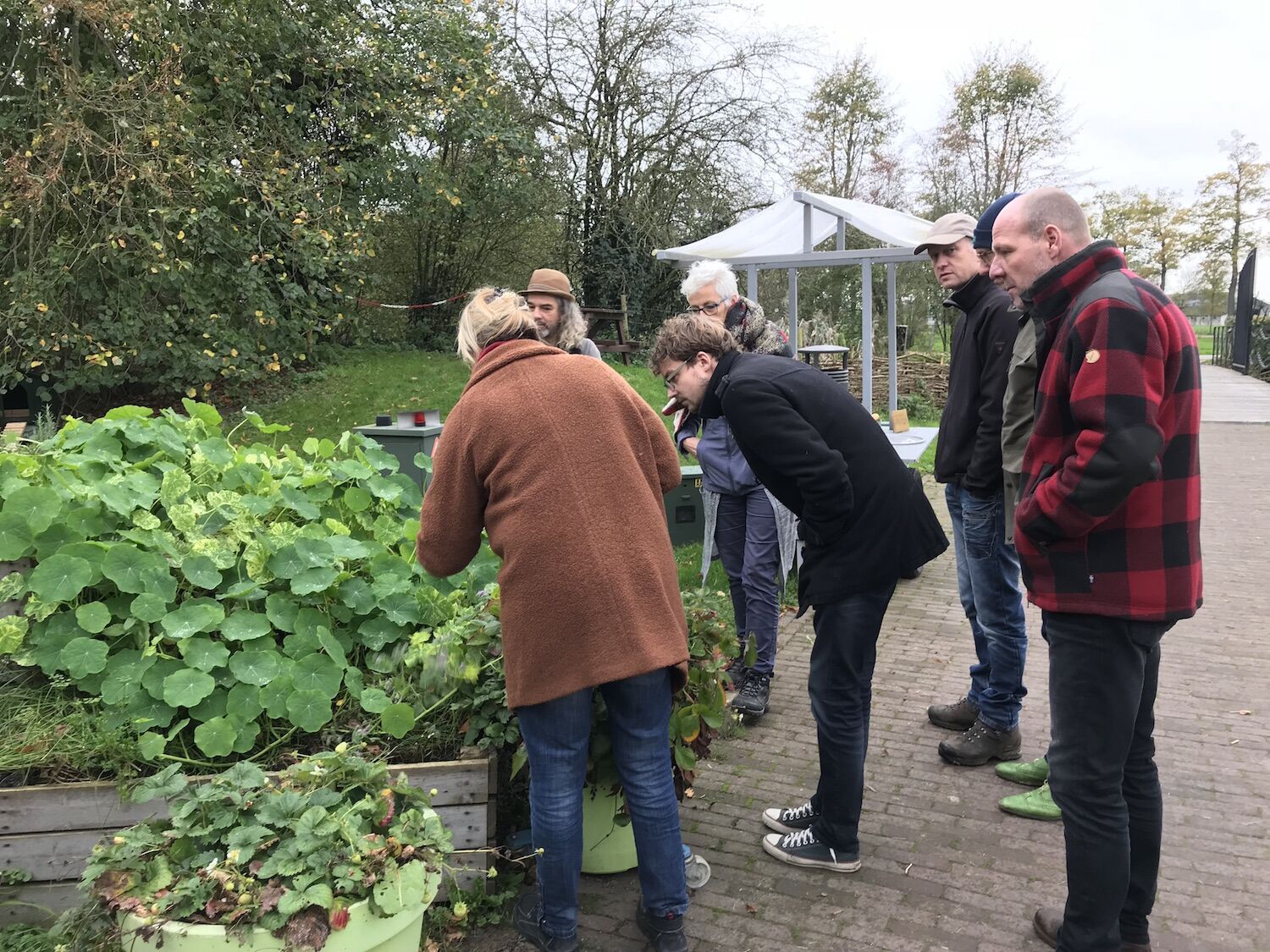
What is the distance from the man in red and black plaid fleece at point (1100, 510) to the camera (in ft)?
6.56

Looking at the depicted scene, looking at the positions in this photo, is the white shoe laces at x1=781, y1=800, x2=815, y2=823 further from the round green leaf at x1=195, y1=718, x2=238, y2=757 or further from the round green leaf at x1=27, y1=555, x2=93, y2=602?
the round green leaf at x1=27, y1=555, x2=93, y2=602

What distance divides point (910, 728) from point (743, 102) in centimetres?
1555

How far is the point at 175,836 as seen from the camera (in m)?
2.03

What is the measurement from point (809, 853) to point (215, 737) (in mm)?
1817

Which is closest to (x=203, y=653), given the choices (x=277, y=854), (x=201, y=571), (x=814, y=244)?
(x=201, y=571)

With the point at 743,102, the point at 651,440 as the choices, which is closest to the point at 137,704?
the point at 651,440

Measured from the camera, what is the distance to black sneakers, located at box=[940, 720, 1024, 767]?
3553mm

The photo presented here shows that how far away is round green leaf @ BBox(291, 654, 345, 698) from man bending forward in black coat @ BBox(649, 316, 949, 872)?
1324mm

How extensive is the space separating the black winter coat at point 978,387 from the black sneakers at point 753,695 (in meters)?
1.22

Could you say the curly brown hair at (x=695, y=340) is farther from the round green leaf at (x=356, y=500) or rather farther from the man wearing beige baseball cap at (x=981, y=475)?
the round green leaf at (x=356, y=500)

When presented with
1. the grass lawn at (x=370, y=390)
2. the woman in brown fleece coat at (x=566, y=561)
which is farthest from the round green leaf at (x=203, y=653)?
the grass lawn at (x=370, y=390)

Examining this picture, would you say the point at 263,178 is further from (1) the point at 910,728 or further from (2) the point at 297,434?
(1) the point at 910,728

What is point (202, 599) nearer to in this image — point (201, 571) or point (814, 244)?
point (201, 571)

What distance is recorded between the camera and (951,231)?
11.2 ft
